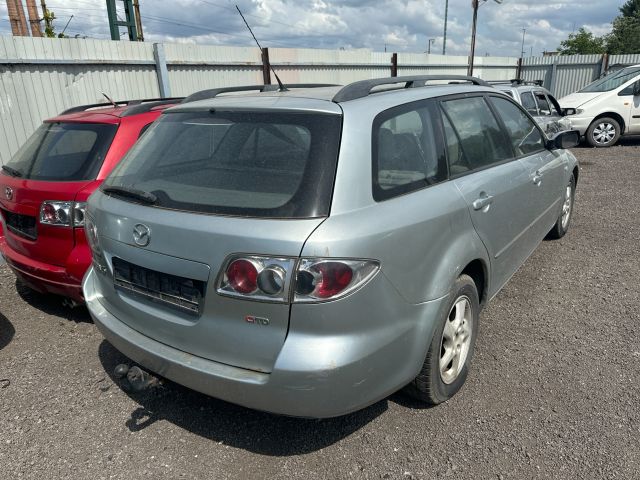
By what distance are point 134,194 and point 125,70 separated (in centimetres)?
743

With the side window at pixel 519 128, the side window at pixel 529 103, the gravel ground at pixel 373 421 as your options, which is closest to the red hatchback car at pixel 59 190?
the gravel ground at pixel 373 421

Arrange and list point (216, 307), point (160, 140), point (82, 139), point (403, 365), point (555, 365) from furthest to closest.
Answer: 1. point (82, 139)
2. point (555, 365)
3. point (160, 140)
4. point (403, 365)
5. point (216, 307)

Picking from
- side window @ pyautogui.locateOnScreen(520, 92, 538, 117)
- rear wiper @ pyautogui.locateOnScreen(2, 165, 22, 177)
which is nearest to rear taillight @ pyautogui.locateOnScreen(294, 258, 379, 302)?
rear wiper @ pyautogui.locateOnScreen(2, 165, 22, 177)

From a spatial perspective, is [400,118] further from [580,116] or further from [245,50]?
[580,116]

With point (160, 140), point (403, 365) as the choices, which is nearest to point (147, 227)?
point (160, 140)

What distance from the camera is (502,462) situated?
2.37 m

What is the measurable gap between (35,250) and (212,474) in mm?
2228

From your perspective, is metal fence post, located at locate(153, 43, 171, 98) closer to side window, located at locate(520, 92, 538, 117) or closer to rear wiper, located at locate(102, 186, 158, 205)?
side window, located at locate(520, 92, 538, 117)

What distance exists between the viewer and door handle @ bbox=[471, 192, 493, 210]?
2783mm

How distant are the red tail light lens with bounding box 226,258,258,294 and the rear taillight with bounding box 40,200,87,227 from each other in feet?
6.15

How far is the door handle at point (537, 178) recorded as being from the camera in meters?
3.74

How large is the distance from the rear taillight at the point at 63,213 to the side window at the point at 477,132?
2461 millimetres

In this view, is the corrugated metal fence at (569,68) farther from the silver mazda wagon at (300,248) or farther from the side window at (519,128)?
the silver mazda wagon at (300,248)

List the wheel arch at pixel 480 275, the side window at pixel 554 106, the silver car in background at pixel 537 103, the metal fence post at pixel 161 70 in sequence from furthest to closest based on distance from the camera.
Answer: the side window at pixel 554 106 → the metal fence post at pixel 161 70 → the silver car in background at pixel 537 103 → the wheel arch at pixel 480 275
